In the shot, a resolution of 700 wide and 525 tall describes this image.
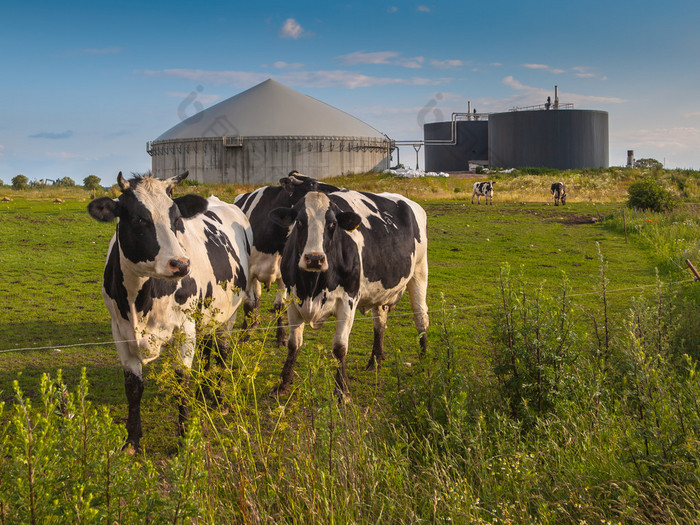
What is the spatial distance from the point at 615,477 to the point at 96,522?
2.88 m

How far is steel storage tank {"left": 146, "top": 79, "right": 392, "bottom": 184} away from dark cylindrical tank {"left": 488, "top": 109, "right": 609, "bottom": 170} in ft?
40.5

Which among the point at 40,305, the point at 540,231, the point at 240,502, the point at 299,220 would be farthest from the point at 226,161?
the point at 240,502

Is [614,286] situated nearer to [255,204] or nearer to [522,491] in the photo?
[255,204]

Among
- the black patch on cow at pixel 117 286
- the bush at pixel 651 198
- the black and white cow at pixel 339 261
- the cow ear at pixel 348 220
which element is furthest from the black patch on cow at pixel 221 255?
the bush at pixel 651 198

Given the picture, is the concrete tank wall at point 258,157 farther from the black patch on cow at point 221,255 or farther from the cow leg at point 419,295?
the black patch on cow at point 221,255

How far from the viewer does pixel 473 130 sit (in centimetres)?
6806

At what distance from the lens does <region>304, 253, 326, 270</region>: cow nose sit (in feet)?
21.8

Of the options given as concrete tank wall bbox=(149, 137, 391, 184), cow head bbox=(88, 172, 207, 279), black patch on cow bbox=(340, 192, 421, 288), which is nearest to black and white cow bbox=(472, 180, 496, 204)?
concrete tank wall bbox=(149, 137, 391, 184)

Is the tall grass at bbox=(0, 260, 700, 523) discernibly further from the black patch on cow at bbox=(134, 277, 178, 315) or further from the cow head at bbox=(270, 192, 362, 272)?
the cow head at bbox=(270, 192, 362, 272)

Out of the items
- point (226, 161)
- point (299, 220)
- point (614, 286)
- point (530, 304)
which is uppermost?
point (226, 161)

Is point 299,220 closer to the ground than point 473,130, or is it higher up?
closer to the ground

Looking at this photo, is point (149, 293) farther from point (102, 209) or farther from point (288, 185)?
point (288, 185)

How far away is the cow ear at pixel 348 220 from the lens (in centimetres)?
710

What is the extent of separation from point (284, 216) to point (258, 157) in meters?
44.7
